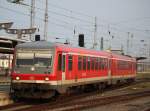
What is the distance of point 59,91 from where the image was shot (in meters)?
19.5

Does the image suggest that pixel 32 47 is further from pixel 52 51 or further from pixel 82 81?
pixel 82 81

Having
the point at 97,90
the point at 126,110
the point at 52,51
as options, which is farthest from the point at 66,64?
the point at 97,90

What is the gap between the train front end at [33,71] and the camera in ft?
62.1

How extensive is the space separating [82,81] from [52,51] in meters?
4.75

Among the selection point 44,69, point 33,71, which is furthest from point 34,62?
point 44,69

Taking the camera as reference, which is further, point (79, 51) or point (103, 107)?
point (79, 51)

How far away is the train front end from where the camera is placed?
18922 mm

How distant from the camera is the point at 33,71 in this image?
1925 centimetres

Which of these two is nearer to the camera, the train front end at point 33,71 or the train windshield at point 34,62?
the train front end at point 33,71

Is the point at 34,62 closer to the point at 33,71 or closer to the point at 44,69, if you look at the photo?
the point at 33,71

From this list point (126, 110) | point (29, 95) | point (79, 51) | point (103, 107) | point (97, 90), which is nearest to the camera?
point (126, 110)

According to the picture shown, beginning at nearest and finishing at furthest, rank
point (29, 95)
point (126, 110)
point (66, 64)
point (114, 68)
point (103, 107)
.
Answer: point (126, 110)
point (103, 107)
point (29, 95)
point (66, 64)
point (114, 68)

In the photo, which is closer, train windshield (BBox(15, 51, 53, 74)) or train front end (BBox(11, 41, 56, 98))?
train front end (BBox(11, 41, 56, 98))

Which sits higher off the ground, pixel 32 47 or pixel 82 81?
pixel 32 47
